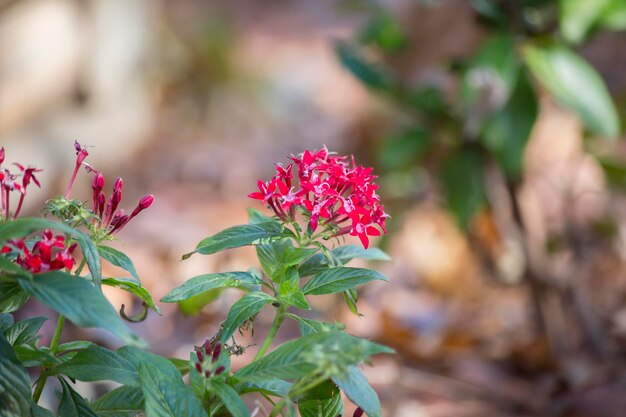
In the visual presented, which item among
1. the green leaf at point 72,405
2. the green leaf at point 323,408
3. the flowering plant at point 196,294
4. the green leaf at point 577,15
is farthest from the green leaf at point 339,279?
the green leaf at point 577,15

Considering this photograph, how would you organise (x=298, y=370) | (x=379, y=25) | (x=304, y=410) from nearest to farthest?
(x=298, y=370) < (x=304, y=410) < (x=379, y=25)

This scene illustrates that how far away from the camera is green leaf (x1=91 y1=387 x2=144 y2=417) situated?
84 centimetres

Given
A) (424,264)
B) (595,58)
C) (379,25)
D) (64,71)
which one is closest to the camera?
(379,25)

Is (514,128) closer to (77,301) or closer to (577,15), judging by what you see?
(577,15)

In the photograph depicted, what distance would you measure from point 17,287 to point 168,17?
4.08m

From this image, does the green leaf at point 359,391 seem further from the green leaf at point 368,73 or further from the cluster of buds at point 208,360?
the green leaf at point 368,73

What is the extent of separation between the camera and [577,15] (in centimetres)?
162

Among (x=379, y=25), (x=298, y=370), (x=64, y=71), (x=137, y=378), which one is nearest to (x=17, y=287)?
(x=137, y=378)

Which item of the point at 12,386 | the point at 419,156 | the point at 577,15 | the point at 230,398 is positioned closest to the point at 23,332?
the point at 12,386

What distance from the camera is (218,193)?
3.36 meters

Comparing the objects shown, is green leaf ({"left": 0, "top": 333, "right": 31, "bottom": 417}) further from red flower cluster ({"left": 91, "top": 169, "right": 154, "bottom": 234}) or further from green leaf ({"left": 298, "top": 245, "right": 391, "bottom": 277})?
green leaf ({"left": 298, "top": 245, "right": 391, "bottom": 277})

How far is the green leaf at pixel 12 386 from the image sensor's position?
694mm

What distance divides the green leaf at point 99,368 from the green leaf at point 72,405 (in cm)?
3

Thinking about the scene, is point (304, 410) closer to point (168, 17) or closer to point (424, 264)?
point (424, 264)
